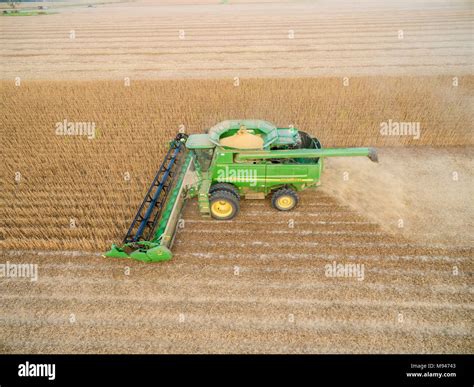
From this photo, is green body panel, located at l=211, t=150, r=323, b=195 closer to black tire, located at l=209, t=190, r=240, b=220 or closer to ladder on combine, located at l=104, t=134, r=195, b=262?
black tire, located at l=209, t=190, r=240, b=220

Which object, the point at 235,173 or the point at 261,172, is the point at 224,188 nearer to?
the point at 235,173

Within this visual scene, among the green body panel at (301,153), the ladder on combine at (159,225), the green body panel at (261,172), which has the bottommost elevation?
the ladder on combine at (159,225)

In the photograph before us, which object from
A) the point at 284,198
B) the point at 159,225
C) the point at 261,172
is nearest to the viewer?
the point at 159,225

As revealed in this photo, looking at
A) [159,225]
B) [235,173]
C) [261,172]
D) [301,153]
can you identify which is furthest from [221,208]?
[301,153]

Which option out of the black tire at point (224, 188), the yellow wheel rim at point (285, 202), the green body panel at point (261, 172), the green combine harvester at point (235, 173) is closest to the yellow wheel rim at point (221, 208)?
the green combine harvester at point (235, 173)

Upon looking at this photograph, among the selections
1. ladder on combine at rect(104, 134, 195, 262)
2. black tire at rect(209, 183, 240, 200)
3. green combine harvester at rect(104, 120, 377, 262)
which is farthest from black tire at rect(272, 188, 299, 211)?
ladder on combine at rect(104, 134, 195, 262)

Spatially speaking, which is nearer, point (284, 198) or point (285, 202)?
point (284, 198)

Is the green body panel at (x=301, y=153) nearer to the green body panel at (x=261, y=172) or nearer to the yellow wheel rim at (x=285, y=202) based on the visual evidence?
the green body panel at (x=261, y=172)

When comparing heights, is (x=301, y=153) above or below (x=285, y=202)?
above
